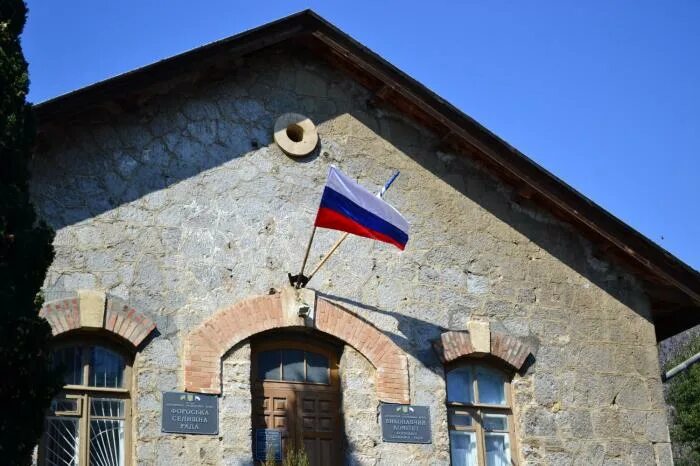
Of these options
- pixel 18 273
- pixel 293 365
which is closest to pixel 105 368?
pixel 293 365

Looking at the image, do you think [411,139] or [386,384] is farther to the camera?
[411,139]

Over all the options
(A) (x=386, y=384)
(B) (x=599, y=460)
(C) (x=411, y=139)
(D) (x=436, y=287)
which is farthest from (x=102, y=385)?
(B) (x=599, y=460)

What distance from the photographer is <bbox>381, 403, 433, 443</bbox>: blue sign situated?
1106 centimetres

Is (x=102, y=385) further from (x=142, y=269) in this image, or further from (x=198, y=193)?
(x=198, y=193)

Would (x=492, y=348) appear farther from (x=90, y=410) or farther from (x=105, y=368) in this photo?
(x=90, y=410)

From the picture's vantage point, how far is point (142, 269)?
10.7 m

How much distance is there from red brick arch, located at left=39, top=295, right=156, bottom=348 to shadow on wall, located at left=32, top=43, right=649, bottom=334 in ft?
2.62

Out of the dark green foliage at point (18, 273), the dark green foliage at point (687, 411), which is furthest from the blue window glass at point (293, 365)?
the dark green foliage at point (687, 411)

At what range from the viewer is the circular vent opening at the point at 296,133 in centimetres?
1195

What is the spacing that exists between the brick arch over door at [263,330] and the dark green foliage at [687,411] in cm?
1190

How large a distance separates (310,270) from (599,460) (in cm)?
356

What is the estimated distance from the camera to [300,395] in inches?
437

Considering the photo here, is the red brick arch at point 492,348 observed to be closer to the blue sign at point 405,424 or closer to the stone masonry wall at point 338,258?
the stone masonry wall at point 338,258

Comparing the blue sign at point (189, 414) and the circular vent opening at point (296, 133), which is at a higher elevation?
the circular vent opening at point (296, 133)
